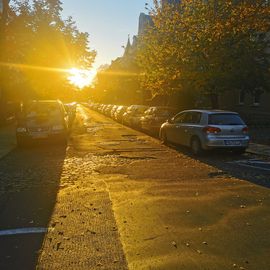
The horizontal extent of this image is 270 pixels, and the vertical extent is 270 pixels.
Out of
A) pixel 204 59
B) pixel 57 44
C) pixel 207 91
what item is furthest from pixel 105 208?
pixel 57 44

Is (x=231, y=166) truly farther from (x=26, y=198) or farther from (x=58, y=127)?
(x=58, y=127)

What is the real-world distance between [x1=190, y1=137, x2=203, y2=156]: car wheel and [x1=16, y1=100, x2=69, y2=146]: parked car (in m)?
5.04

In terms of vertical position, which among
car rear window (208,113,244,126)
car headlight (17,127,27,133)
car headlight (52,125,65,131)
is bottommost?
car headlight (17,127,27,133)

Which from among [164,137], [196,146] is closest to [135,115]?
[164,137]

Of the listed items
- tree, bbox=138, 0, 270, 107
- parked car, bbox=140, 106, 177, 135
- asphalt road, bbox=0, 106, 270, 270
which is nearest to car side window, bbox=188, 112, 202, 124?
asphalt road, bbox=0, 106, 270, 270

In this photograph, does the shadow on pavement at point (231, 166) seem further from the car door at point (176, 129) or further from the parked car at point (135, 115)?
the parked car at point (135, 115)

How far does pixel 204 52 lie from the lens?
23.0 metres

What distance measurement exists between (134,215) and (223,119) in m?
8.06

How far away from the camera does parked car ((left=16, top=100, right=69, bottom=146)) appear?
1644cm

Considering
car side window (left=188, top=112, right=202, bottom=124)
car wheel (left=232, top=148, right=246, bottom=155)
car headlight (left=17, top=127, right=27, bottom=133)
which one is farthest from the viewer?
car headlight (left=17, top=127, right=27, bottom=133)

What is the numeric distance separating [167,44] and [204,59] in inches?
126

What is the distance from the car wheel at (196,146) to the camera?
563 inches

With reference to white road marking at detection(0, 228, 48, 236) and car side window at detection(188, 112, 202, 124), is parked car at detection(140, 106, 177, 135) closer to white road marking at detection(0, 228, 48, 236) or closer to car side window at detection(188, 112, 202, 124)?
car side window at detection(188, 112, 202, 124)

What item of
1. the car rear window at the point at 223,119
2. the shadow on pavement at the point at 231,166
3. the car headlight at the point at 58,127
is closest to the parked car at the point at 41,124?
the car headlight at the point at 58,127
